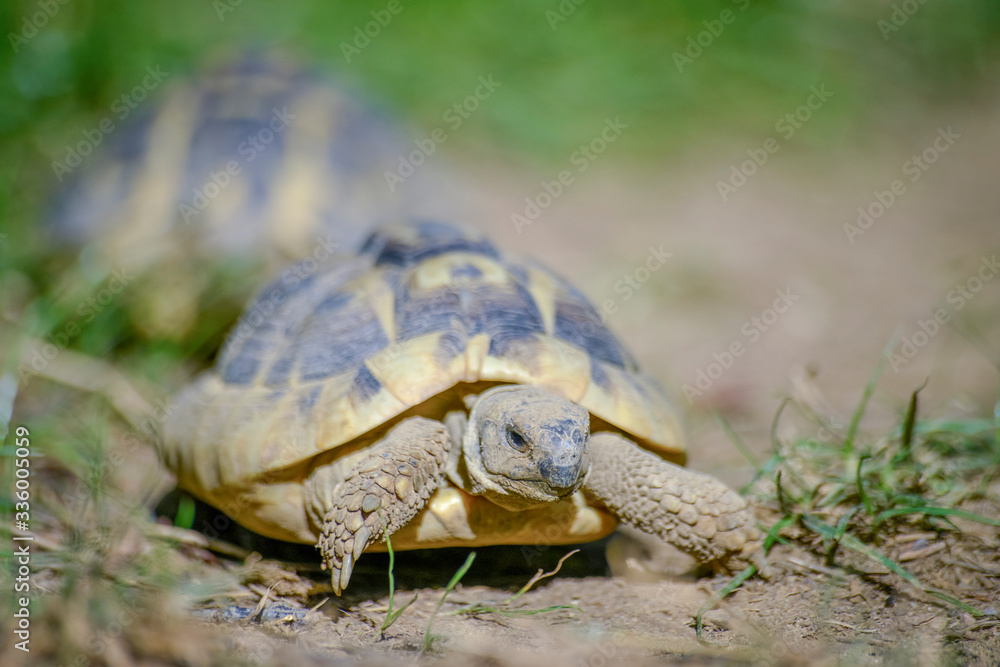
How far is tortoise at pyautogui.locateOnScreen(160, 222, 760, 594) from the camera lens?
1.85 m

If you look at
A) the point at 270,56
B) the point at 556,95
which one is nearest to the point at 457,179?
the point at 270,56

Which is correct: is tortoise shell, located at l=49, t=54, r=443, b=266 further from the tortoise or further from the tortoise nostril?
the tortoise nostril

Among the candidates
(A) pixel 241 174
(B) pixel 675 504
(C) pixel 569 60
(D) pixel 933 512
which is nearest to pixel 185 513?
(B) pixel 675 504

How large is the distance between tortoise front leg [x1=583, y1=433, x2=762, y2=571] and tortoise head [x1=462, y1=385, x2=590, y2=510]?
14 centimetres

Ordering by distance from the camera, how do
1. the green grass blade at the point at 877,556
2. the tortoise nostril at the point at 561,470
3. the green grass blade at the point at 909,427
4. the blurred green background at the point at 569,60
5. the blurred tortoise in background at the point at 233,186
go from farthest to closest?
the blurred green background at the point at 569,60, the blurred tortoise in background at the point at 233,186, the green grass blade at the point at 909,427, the green grass blade at the point at 877,556, the tortoise nostril at the point at 561,470

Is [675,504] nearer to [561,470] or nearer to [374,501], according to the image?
[561,470]

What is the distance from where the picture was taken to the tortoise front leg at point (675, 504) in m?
1.99

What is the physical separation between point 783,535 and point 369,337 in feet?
4.13

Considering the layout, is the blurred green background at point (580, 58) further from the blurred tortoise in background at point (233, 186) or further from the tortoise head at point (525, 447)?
the tortoise head at point (525, 447)

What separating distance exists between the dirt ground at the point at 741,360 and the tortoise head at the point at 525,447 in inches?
12.3

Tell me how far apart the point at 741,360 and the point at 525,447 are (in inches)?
93.7

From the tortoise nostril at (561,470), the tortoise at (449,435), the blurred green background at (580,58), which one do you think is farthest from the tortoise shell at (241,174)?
the tortoise nostril at (561,470)

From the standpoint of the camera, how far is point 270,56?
184 inches

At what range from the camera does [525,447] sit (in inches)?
71.6
